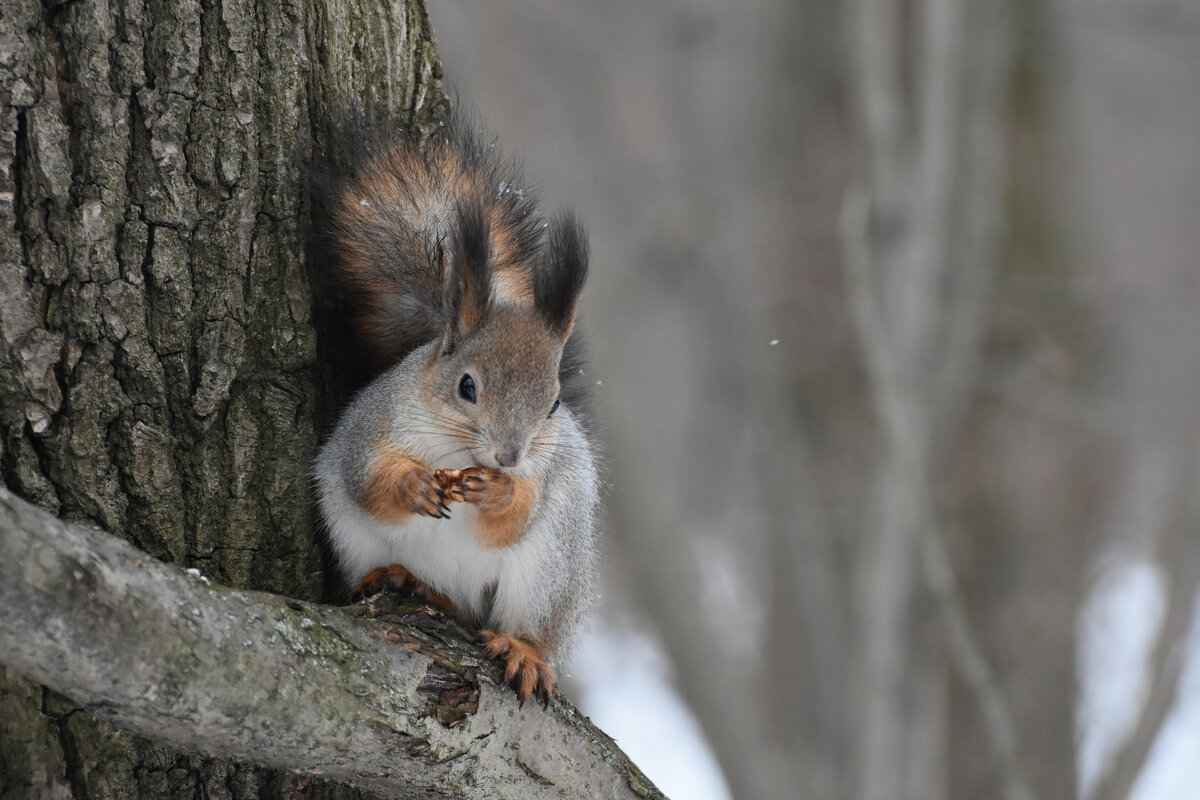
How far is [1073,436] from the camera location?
4.39 metres

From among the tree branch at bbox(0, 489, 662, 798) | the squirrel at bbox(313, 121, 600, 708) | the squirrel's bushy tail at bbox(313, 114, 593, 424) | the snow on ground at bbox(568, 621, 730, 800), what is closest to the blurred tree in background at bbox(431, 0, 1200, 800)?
the snow on ground at bbox(568, 621, 730, 800)

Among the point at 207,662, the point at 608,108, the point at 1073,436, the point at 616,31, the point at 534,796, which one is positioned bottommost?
the point at 534,796

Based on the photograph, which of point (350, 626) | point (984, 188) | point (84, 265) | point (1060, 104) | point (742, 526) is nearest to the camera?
point (350, 626)

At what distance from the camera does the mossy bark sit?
1462 mm

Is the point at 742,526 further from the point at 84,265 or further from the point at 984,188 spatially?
the point at 84,265

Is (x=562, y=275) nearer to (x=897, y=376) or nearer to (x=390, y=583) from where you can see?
(x=390, y=583)

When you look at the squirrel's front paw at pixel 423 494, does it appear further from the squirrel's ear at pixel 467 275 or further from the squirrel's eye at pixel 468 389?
the squirrel's ear at pixel 467 275

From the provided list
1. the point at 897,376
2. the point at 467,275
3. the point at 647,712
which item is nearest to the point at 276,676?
the point at 467,275

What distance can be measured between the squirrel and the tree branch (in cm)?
18

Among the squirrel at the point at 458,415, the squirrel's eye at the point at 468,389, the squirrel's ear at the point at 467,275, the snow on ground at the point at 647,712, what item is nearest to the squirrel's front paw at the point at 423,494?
the squirrel at the point at 458,415

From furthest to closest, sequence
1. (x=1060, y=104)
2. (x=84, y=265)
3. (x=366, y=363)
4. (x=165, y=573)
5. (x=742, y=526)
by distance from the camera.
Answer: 1. (x=742, y=526)
2. (x=1060, y=104)
3. (x=366, y=363)
4. (x=84, y=265)
5. (x=165, y=573)

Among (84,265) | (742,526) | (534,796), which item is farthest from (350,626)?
(742,526)

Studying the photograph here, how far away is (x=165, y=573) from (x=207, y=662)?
0.32ft

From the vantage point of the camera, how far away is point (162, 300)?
1590 millimetres
